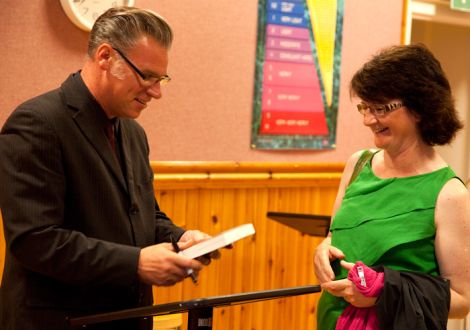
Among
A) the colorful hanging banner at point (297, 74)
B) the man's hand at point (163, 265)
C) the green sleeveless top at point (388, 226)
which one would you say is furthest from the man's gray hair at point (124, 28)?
the colorful hanging banner at point (297, 74)

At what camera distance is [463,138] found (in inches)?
202

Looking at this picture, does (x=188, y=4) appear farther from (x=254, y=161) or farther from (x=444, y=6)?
(x=444, y=6)

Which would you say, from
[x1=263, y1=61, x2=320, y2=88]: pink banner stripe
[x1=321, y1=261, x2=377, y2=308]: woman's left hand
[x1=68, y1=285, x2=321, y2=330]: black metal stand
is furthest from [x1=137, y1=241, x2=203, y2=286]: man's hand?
[x1=263, y1=61, x2=320, y2=88]: pink banner stripe

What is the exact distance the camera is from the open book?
152cm

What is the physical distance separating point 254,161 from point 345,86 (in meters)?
0.75

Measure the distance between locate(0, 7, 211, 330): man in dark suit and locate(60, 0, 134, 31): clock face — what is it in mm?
988

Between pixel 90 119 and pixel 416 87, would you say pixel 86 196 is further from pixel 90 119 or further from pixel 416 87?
pixel 416 87

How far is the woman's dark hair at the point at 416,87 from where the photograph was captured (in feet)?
6.48

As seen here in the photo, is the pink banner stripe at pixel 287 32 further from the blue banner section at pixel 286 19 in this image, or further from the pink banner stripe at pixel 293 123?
the pink banner stripe at pixel 293 123

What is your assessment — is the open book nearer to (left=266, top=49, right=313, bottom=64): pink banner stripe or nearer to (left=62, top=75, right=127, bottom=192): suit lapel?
(left=62, top=75, right=127, bottom=192): suit lapel

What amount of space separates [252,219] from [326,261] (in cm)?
149

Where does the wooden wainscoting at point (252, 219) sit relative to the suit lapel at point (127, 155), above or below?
below

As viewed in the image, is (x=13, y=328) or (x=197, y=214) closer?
(x=13, y=328)

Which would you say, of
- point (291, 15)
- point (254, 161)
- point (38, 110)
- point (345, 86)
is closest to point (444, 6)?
point (345, 86)
